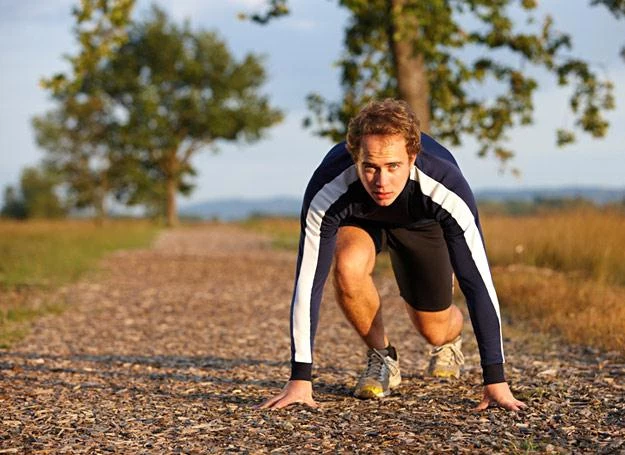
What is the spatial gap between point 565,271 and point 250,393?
23.2 ft

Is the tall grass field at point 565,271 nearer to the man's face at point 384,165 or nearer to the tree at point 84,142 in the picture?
the man's face at point 384,165

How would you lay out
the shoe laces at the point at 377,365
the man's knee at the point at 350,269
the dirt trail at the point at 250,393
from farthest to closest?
the shoe laces at the point at 377,365, the man's knee at the point at 350,269, the dirt trail at the point at 250,393

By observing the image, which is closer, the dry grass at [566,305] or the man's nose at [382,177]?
the man's nose at [382,177]

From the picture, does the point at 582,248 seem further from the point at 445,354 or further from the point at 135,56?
the point at 135,56

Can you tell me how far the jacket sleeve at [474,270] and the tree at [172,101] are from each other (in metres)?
37.8

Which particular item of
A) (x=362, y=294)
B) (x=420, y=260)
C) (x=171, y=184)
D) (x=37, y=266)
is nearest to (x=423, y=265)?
(x=420, y=260)

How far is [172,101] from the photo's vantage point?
42625mm

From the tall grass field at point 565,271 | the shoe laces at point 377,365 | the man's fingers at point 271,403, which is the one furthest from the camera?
the tall grass field at point 565,271

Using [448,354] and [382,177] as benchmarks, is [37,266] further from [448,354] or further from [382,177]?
[382,177]

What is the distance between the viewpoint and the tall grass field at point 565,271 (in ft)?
24.3

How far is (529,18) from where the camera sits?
15906 mm

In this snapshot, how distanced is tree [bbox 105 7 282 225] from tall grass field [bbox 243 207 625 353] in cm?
2807

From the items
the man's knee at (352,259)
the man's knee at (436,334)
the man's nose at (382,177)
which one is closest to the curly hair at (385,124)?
the man's nose at (382,177)

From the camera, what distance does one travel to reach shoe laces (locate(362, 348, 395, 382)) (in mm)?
5064
